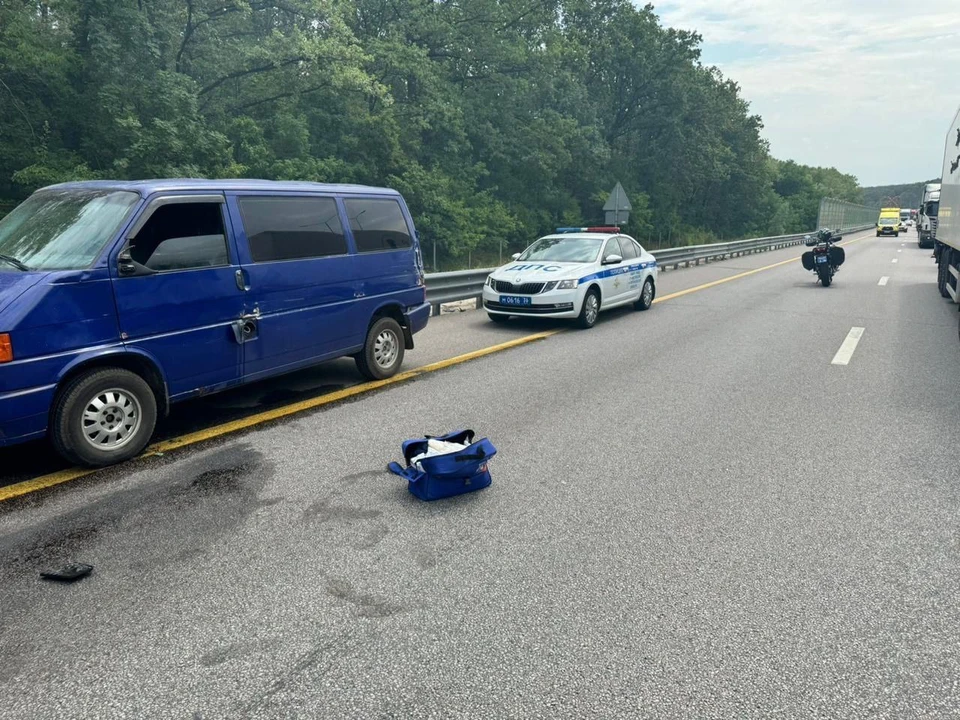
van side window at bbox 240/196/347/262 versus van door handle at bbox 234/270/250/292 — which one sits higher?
van side window at bbox 240/196/347/262

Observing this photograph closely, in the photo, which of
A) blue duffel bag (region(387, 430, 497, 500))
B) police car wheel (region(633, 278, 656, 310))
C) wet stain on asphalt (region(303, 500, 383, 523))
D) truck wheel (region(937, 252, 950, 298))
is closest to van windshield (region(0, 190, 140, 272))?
wet stain on asphalt (region(303, 500, 383, 523))

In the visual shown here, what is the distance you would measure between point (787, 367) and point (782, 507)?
4.74 meters

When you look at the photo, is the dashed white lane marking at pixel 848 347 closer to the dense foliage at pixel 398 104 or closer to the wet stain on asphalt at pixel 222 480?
the wet stain on asphalt at pixel 222 480

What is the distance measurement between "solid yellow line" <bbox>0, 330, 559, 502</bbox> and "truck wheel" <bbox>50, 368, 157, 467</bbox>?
146 millimetres

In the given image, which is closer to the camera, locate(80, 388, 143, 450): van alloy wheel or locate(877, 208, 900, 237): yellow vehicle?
locate(80, 388, 143, 450): van alloy wheel

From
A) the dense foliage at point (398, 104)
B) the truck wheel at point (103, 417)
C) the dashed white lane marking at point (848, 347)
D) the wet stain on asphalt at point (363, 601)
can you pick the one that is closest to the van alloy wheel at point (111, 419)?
the truck wheel at point (103, 417)

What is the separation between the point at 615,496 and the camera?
455cm

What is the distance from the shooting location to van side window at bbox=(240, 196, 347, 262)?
6008mm

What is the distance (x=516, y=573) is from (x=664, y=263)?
22.3m

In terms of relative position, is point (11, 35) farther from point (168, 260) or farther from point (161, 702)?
point (161, 702)

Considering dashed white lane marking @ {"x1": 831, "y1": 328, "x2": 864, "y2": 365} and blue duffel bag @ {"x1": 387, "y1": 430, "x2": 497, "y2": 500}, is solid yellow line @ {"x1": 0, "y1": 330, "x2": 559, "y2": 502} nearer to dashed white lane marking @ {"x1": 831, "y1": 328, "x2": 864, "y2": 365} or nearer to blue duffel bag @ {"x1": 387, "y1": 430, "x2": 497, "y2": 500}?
blue duffel bag @ {"x1": 387, "y1": 430, "x2": 497, "y2": 500}

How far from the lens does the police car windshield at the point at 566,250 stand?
1235 cm

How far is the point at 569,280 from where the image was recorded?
11352 mm

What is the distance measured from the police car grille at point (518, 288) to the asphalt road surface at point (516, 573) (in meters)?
4.89
